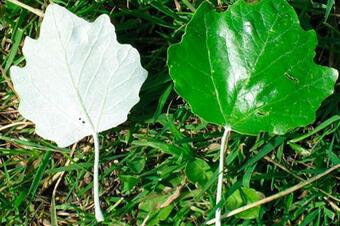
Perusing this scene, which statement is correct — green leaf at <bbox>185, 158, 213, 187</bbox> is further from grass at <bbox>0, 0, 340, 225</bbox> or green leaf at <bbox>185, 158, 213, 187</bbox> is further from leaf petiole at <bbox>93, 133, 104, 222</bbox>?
leaf petiole at <bbox>93, 133, 104, 222</bbox>

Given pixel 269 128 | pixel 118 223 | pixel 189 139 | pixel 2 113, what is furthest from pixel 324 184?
pixel 2 113

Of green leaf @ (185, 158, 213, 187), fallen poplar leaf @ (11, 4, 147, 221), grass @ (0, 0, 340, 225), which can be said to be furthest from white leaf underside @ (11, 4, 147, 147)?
green leaf @ (185, 158, 213, 187)

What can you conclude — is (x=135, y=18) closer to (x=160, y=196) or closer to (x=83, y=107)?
(x=83, y=107)

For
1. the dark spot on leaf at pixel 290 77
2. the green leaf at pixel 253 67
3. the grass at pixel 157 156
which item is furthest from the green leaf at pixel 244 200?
the dark spot on leaf at pixel 290 77

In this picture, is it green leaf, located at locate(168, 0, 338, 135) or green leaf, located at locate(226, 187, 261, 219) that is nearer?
green leaf, located at locate(168, 0, 338, 135)

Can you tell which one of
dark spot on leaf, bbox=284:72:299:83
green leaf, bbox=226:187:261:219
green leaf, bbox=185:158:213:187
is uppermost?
dark spot on leaf, bbox=284:72:299:83

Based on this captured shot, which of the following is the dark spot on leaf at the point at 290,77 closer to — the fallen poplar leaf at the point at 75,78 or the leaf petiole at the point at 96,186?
the fallen poplar leaf at the point at 75,78

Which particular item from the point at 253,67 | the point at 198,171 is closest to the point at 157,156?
the point at 198,171
